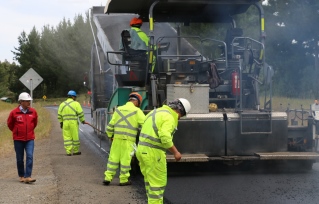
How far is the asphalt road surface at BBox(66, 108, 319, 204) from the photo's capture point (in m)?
8.09

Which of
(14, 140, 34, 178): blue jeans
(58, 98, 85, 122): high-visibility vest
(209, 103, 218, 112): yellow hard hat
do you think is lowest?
(14, 140, 34, 178): blue jeans

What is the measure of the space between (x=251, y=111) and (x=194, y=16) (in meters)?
2.68

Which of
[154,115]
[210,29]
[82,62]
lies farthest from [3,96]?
[154,115]

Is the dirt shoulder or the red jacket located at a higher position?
the red jacket

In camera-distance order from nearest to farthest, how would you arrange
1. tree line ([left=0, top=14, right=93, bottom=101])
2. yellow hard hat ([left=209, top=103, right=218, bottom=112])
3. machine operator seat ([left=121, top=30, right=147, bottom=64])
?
yellow hard hat ([left=209, top=103, right=218, bottom=112]) → machine operator seat ([left=121, top=30, right=147, bottom=64]) → tree line ([left=0, top=14, right=93, bottom=101])

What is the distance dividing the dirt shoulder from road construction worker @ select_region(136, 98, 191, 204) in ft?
4.84

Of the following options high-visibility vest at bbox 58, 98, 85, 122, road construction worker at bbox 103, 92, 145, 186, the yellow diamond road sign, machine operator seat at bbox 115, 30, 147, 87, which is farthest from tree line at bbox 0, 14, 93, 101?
road construction worker at bbox 103, 92, 145, 186

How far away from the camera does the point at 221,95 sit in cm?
1113

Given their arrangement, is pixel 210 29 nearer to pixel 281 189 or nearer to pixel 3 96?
pixel 281 189

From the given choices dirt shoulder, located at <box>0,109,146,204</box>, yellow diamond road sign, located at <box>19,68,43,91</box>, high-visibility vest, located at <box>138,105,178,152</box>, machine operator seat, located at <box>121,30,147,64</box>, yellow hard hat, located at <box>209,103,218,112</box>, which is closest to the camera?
high-visibility vest, located at <box>138,105,178,152</box>

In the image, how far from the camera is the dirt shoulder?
827 centimetres

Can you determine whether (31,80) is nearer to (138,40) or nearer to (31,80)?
(31,80)

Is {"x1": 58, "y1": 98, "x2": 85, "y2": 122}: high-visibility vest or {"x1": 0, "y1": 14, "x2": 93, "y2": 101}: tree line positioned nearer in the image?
{"x1": 58, "y1": 98, "x2": 85, "y2": 122}: high-visibility vest

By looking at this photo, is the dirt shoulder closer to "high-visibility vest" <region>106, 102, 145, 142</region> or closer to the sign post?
"high-visibility vest" <region>106, 102, 145, 142</region>
